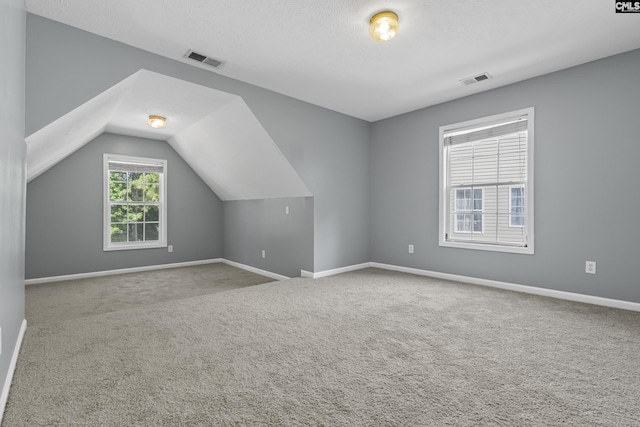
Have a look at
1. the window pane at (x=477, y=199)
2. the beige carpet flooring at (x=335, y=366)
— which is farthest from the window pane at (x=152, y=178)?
the window pane at (x=477, y=199)

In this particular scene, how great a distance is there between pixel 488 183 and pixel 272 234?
10.8ft

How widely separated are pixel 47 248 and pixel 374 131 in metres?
5.41

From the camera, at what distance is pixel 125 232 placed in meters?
5.62

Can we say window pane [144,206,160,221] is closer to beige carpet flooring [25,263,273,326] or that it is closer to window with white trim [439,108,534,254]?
beige carpet flooring [25,263,273,326]

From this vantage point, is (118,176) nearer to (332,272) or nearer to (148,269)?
(148,269)

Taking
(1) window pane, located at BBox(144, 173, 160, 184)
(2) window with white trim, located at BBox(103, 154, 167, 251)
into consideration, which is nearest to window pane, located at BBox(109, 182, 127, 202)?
(2) window with white trim, located at BBox(103, 154, 167, 251)

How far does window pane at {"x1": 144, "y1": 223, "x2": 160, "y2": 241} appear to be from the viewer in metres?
5.84

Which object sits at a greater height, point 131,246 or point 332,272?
point 131,246

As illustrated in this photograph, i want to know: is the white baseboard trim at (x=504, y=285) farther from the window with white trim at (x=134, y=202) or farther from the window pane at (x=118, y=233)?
the window pane at (x=118, y=233)

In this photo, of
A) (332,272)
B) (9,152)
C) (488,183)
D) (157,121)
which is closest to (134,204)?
(157,121)

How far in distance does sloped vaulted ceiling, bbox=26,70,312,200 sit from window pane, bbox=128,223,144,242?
1491 mm

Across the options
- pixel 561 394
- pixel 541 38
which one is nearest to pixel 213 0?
pixel 541 38

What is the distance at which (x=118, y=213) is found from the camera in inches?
219

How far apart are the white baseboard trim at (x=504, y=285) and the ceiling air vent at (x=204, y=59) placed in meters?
2.87
